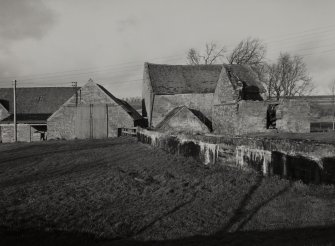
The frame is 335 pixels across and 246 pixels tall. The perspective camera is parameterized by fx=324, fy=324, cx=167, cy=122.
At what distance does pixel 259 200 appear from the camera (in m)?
7.18

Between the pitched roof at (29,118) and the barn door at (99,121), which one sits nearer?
the barn door at (99,121)

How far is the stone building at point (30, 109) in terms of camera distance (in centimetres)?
3631

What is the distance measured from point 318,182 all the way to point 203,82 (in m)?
28.4

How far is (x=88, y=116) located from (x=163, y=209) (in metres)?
27.0

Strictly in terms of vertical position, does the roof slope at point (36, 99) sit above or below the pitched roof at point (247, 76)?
below

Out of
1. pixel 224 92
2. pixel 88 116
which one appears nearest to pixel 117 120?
pixel 88 116

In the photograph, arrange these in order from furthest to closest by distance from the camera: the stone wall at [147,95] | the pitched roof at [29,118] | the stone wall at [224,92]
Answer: the pitched roof at [29,118], the stone wall at [147,95], the stone wall at [224,92]

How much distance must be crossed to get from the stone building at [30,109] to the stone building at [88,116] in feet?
14.5

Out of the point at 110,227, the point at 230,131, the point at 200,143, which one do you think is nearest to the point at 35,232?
the point at 110,227

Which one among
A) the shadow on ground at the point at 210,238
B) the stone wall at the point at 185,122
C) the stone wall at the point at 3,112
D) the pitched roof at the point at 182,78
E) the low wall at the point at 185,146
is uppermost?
the pitched roof at the point at 182,78

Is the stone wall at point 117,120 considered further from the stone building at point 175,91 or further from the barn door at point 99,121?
the stone building at point 175,91

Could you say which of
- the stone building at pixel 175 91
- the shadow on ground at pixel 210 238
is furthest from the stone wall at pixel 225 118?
the shadow on ground at pixel 210 238

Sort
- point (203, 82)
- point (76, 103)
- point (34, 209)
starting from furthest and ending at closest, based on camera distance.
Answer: point (203, 82), point (76, 103), point (34, 209)

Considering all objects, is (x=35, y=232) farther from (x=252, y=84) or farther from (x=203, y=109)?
(x=252, y=84)
